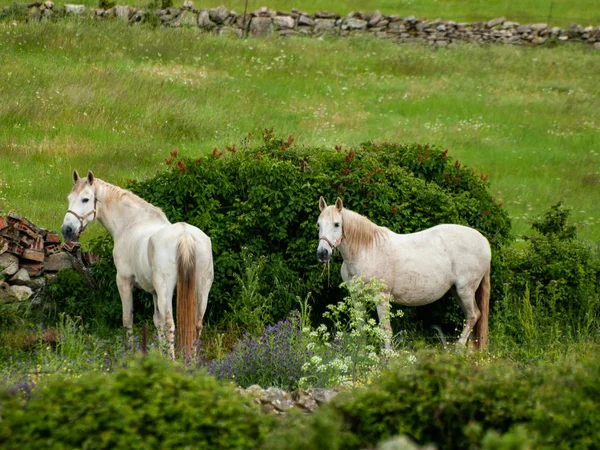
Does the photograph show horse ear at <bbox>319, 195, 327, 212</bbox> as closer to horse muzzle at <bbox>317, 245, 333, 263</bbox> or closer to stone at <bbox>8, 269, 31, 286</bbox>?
horse muzzle at <bbox>317, 245, 333, 263</bbox>

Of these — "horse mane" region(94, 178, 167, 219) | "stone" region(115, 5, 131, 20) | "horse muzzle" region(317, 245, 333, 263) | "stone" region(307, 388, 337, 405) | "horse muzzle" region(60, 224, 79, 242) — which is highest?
"stone" region(115, 5, 131, 20)

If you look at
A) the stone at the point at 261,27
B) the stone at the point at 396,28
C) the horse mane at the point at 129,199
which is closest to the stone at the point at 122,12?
the stone at the point at 261,27

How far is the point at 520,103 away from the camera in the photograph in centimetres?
2664

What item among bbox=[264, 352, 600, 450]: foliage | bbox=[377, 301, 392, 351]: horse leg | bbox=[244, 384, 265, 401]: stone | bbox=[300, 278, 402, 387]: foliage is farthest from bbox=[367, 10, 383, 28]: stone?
bbox=[264, 352, 600, 450]: foliage

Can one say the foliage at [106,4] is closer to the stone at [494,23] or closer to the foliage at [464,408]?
the stone at [494,23]

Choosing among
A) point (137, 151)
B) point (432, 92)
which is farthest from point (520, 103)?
point (137, 151)

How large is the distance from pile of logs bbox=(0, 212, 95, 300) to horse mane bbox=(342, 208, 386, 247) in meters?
3.95

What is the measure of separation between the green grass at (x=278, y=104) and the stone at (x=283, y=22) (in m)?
1.94

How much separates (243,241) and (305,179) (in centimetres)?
120

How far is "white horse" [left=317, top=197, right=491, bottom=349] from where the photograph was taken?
11438 millimetres

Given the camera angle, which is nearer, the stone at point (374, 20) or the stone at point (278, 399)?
the stone at point (278, 399)

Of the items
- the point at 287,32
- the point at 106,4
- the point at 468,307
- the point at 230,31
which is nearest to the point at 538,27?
the point at 287,32

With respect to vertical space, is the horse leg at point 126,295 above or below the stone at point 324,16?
below

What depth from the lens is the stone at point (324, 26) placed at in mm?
33344
